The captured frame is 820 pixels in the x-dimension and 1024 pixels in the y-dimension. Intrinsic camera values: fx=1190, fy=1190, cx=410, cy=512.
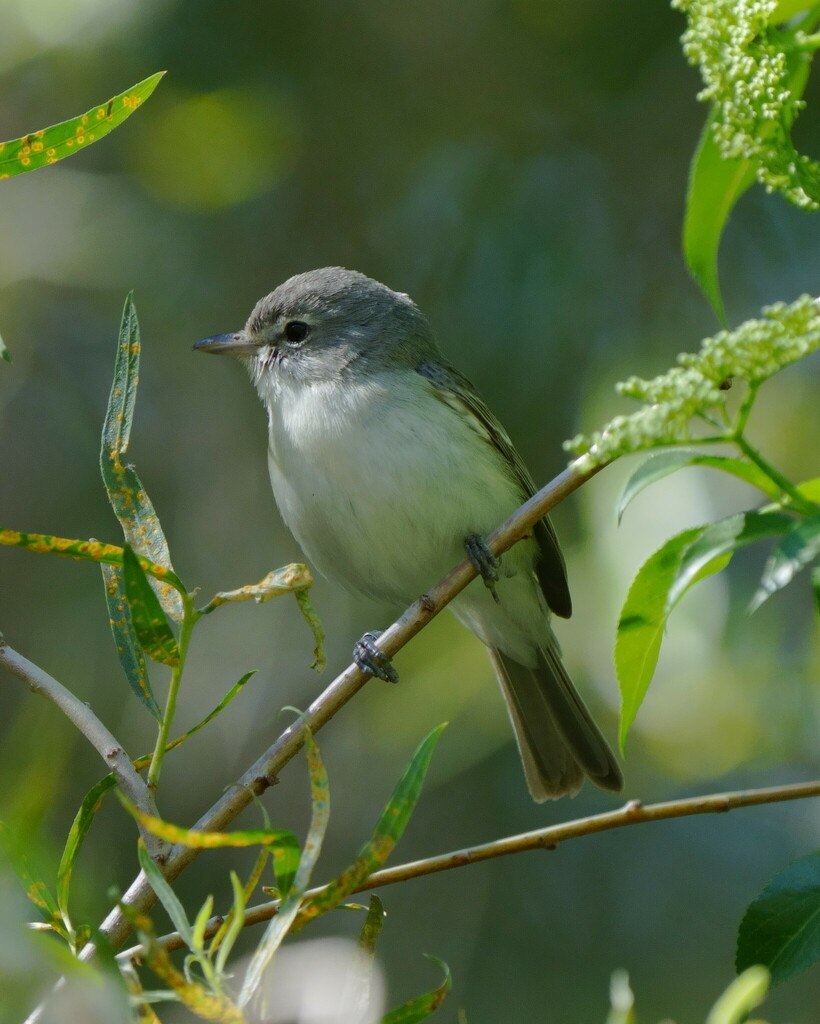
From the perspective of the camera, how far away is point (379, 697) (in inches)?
207

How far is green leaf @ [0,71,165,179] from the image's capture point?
1516mm

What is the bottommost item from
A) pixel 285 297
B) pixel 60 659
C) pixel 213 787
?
pixel 213 787

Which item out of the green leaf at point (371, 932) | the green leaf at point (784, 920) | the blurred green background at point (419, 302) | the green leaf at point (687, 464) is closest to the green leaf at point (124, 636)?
the green leaf at point (371, 932)

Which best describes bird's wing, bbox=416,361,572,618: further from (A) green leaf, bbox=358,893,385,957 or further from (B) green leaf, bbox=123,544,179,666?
(A) green leaf, bbox=358,893,385,957

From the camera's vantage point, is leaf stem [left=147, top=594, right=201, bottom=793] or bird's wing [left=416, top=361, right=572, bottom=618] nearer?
leaf stem [left=147, top=594, right=201, bottom=793]

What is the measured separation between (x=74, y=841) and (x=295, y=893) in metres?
0.46

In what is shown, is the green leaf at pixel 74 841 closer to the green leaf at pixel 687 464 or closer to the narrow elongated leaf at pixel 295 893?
the narrow elongated leaf at pixel 295 893

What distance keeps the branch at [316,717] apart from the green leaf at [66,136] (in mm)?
746

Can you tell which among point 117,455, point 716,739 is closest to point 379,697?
point 716,739

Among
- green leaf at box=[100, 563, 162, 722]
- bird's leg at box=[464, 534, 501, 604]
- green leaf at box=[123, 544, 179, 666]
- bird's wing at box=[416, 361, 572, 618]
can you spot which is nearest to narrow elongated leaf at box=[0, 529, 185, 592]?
green leaf at box=[123, 544, 179, 666]

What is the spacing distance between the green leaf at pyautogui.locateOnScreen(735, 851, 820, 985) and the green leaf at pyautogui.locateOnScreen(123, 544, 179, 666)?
0.80 m

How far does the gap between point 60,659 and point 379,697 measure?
1417 mm

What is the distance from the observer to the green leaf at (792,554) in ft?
3.83

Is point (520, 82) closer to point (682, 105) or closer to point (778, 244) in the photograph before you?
point (682, 105)
